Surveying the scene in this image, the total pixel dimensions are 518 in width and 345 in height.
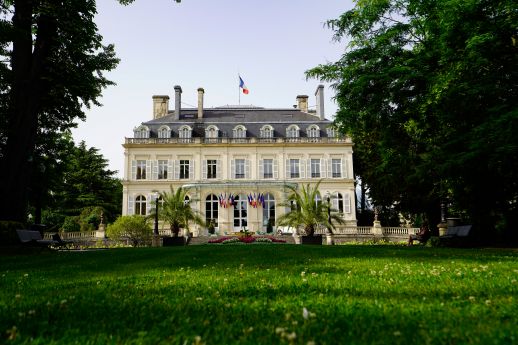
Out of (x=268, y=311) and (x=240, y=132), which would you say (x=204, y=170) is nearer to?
(x=240, y=132)

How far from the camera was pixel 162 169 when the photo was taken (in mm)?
36906

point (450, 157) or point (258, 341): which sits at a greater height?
point (450, 157)

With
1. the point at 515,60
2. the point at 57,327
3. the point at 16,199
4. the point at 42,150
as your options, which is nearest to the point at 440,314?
the point at 57,327

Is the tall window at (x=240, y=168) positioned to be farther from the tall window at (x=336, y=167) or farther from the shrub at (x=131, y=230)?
the shrub at (x=131, y=230)

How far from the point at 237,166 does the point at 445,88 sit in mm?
27538

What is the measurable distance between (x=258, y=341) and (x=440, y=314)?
133 cm

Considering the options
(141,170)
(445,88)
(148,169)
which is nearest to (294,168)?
(148,169)

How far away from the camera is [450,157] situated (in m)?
11.4

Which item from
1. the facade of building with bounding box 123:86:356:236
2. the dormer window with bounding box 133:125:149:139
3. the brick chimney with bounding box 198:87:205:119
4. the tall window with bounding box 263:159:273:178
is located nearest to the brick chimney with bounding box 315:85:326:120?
the facade of building with bounding box 123:86:356:236

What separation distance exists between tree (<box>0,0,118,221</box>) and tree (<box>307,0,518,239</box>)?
8301 millimetres

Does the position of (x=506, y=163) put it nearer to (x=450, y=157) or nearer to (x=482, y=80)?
(x=450, y=157)

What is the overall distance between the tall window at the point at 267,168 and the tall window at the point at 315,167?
4.04 m

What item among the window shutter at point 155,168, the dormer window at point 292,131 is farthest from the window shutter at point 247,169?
the window shutter at point 155,168

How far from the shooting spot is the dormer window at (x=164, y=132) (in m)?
37.5
